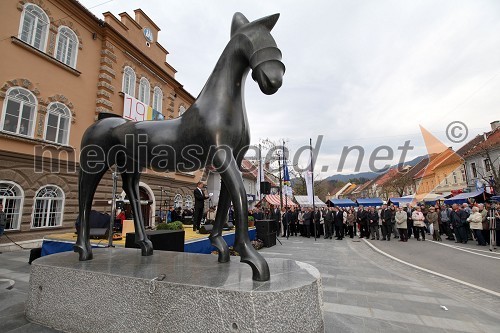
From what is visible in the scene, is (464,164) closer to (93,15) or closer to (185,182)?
(185,182)

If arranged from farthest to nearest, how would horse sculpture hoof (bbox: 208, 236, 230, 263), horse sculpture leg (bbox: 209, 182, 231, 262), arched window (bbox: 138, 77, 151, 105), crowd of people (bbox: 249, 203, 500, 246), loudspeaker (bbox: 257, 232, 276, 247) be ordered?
arched window (bbox: 138, 77, 151, 105) → crowd of people (bbox: 249, 203, 500, 246) → loudspeaker (bbox: 257, 232, 276, 247) → horse sculpture leg (bbox: 209, 182, 231, 262) → horse sculpture hoof (bbox: 208, 236, 230, 263)

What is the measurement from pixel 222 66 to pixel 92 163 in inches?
81.1

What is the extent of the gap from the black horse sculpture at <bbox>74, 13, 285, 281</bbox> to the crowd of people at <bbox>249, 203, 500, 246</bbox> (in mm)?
12334

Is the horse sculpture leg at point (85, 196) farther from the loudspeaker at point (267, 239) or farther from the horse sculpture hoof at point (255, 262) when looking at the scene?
the loudspeaker at point (267, 239)

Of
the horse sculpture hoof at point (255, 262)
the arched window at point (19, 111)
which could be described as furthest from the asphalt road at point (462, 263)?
the arched window at point (19, 111)

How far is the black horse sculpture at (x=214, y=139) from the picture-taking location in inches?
89.7

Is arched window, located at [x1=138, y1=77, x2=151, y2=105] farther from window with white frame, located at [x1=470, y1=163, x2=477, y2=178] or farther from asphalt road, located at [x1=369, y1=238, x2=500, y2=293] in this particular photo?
window with white frame, located at [x1=470, y1=163, x2=477, y2=178]

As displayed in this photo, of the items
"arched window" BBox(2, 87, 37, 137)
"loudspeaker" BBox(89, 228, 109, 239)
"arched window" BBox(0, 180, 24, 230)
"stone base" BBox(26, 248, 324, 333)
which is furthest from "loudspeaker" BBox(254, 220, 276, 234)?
"arched window" BBox(2, 87, 37, 137)

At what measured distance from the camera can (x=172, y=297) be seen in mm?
2035

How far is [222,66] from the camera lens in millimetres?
2684

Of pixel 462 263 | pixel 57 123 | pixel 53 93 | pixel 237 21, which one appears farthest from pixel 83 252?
pixel 53 93

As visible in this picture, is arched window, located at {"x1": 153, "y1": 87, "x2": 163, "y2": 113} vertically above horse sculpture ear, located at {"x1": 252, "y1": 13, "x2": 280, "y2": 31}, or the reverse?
arched window, located at {"x1": 153, "y1": 87, "x2": 163, "y2": 113}

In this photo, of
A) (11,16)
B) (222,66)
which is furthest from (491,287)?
(11,16)

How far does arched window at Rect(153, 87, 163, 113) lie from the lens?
1867 cm
